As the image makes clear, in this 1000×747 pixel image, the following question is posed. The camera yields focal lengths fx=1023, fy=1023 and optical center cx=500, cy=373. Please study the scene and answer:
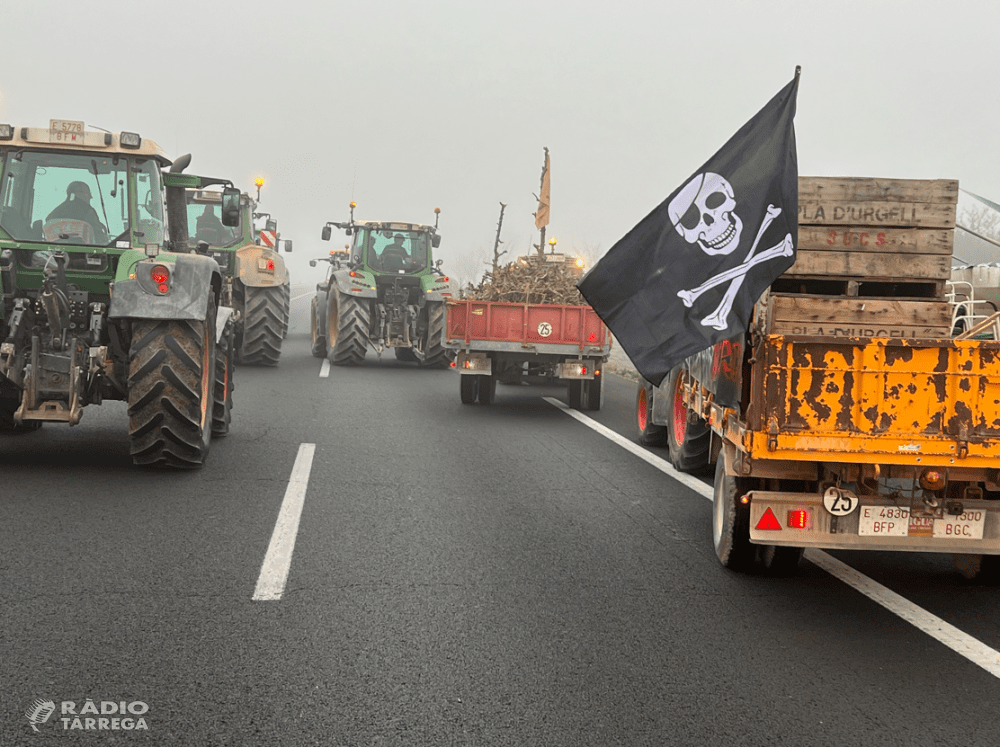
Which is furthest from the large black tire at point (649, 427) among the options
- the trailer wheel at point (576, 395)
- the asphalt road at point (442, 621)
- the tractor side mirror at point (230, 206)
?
the tractor side mirror at point (230, 206)

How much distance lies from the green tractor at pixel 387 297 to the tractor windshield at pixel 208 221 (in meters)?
2.01

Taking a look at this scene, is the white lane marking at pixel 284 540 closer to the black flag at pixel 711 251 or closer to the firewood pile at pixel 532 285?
the black flag at pixel 711 251

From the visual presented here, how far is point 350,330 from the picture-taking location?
18.4 metres

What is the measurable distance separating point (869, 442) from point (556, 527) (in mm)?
2415

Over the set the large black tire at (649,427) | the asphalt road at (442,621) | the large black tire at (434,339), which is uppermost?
the large black tire at (434,339)

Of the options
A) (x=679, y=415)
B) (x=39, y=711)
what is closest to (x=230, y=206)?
(x=679, y=415)

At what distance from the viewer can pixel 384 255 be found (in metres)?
19.7

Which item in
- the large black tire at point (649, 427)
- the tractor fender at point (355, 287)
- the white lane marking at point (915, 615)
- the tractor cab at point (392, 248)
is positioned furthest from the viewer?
the tractor cab at point (392, 248)

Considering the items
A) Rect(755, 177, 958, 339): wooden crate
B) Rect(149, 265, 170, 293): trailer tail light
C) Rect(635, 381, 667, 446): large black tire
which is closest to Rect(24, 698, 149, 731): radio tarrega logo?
Rect(755, 177, 958, 339): wooden crate

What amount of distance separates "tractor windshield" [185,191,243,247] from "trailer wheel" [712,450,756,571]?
13565mm

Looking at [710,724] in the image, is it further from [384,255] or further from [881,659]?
[384,255]

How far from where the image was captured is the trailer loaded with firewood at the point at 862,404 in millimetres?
5223

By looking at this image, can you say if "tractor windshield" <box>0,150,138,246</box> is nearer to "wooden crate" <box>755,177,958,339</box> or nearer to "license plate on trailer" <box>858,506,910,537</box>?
"wooden crate" <box>755,177,958,339</box>

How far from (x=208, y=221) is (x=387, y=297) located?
342 centimetres
